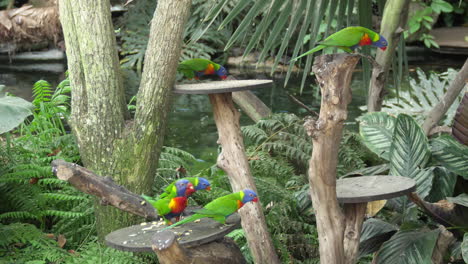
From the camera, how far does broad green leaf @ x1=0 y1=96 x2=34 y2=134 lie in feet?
8.55

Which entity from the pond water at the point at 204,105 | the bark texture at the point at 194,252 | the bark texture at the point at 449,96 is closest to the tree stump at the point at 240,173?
the bark texture at the point at 194,252

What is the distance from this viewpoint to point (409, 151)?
2.97 metres

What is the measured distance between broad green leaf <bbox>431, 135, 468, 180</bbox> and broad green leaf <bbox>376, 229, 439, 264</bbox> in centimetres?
42

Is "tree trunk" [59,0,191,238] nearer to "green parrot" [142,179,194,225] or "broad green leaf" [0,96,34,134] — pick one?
"broad green leaf" [0,96,34,134]

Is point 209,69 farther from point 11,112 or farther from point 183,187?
point 11,112

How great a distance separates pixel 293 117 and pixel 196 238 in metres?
2.29

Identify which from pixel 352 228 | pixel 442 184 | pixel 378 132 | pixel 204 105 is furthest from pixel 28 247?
pixel 204 105

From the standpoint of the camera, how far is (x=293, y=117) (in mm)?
4215

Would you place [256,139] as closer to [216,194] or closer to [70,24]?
[216,194]

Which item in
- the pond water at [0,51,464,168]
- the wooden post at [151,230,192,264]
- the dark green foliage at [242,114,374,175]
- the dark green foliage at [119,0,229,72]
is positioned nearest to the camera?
the wooden post at [151,230,192,264]

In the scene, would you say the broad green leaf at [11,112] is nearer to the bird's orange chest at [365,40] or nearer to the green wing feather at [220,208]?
the green wing feather at [220,208]

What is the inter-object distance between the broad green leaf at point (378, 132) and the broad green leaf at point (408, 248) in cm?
68

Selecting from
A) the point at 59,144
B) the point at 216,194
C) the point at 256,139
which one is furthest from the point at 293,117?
the point at 59,144

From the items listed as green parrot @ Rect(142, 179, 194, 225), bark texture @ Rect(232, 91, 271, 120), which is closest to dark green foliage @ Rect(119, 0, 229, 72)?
bark texture @ Rect(232, 91, 271, 120)
